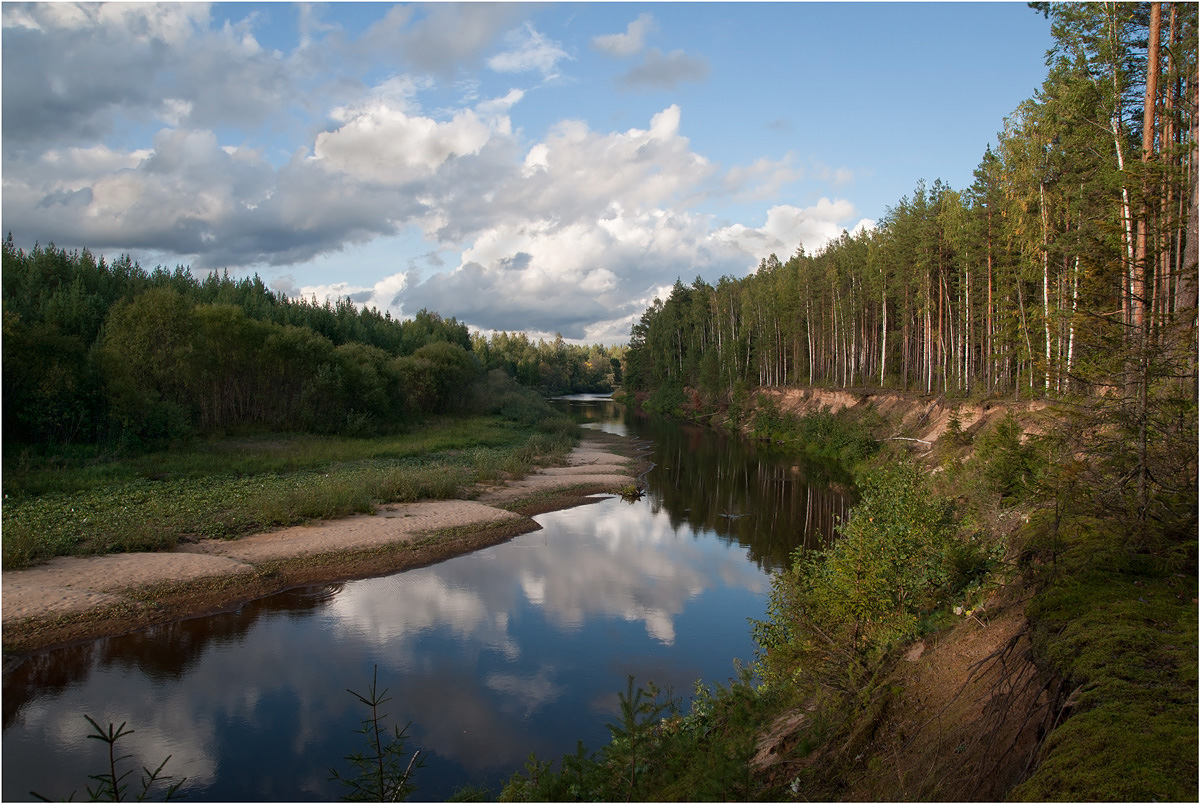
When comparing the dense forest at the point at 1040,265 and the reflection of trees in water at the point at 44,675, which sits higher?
the dense forest at the point at 1040,265

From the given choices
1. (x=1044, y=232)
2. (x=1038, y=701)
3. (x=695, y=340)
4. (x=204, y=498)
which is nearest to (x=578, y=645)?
(x=1038, y=701)

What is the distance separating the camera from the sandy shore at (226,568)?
45.4 ft

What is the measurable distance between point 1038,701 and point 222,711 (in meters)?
12.1

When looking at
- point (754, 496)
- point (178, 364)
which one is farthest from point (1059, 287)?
point (178, 364)

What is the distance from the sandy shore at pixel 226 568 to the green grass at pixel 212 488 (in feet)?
2.17

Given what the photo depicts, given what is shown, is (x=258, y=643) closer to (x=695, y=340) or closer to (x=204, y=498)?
(x=204, y=498)

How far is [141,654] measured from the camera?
1303 cm

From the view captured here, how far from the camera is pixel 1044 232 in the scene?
23.6 m

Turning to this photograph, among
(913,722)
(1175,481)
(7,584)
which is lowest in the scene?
(7,584)

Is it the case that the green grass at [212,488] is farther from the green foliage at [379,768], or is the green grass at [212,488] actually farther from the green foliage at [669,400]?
the green foliage at [669,400]

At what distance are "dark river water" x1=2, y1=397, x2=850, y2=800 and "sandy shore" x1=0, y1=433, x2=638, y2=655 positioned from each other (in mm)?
710

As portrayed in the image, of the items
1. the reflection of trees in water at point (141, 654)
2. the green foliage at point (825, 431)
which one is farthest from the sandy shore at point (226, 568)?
the green foliage at point (825, 431)

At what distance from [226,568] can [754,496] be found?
21.5 metres

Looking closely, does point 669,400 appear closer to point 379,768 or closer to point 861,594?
point 861,594
